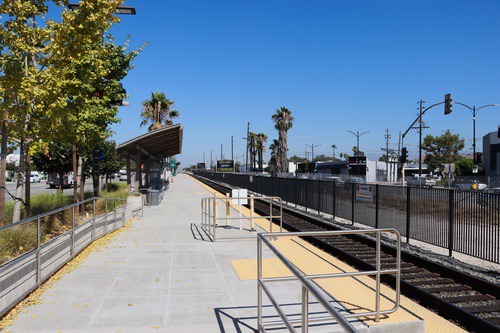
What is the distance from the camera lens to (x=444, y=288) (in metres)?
7.48

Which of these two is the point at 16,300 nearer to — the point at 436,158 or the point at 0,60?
the point at 0,60

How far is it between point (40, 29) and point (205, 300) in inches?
327

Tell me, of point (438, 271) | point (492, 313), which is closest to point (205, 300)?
point (492, 313)

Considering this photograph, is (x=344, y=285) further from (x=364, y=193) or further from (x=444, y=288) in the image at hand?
(x=364, y=193)

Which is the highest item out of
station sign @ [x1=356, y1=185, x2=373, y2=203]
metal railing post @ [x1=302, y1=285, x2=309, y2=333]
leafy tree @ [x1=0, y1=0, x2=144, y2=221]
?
leafy tree @ [x1=0, y1=0, x2=144, y2=221]

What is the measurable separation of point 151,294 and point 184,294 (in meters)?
0.52

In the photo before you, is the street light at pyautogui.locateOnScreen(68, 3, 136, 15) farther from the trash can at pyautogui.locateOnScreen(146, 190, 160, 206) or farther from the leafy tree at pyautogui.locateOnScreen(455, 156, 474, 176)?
the leafy tree at pyautogui.locateOnScreen(455, 156, 474, 176)

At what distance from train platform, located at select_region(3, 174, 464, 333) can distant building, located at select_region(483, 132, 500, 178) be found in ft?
186

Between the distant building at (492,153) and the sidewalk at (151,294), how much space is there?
57.5m

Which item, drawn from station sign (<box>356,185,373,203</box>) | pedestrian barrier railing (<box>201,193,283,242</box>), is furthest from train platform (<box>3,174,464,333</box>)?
station sign (<box>356,185,373,203</box>)

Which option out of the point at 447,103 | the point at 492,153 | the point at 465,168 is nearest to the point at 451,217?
the point at 447,103

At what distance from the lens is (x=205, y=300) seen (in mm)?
6367

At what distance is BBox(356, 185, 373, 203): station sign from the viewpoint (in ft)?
50.2

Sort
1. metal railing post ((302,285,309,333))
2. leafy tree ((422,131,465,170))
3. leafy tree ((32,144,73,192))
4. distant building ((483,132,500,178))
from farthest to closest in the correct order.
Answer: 1. leafy tree ((422,131,465,170))
2. distant building ((483,132,500,178))
3. leafy tree ((32,144,73,192))
4. metal railing post ((302,285,309,333))
